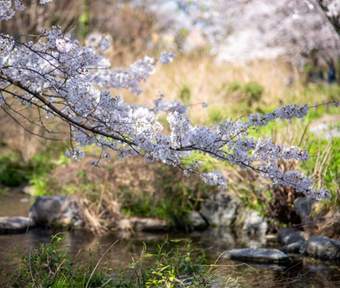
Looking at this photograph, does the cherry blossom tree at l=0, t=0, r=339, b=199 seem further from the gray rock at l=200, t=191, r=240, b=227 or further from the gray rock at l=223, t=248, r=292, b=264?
the gray rock at l=200, t=191, r=240, b=227

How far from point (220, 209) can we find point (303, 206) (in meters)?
1.79

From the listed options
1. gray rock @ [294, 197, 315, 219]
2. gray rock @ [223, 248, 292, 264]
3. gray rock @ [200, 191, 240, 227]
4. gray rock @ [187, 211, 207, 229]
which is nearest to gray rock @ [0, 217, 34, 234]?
gray rock @ [187, 211, 207, 229]

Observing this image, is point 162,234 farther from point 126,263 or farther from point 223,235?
point 126,263

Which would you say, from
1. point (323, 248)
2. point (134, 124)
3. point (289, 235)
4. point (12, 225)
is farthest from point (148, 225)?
point (134, 124)

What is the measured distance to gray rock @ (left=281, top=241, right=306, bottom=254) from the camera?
649cm

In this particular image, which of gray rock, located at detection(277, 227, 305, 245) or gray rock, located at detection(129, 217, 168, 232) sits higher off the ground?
gray rock, located at detection(129, 217, 168, 232)

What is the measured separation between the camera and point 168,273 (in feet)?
13.6

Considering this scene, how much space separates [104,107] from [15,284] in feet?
6.09

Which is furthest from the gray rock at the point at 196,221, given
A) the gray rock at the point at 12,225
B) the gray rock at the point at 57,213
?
the gray rock at the point at 12,225

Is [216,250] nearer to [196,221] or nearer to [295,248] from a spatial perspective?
[295,248]

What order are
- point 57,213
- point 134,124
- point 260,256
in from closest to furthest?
point 134,124 → point 260,256 → point 57,213

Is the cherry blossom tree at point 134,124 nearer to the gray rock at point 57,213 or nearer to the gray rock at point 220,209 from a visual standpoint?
the gray rock at point 57,213

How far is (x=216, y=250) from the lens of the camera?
21.8ft

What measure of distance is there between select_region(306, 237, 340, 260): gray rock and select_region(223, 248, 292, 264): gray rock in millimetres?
450
